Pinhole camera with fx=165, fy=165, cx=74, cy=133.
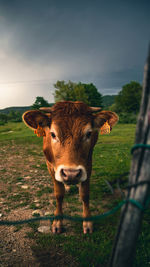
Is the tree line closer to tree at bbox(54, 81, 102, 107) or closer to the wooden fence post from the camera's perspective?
tree at bbox(54, 81, 102, 107)

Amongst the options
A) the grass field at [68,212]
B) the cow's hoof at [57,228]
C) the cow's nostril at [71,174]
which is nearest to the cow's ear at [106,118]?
the grass field at [68,212]

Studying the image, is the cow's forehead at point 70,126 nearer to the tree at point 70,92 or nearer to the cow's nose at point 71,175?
the cow's nose at point 71,175

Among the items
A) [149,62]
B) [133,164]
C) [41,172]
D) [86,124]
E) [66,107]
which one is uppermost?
[149,62]

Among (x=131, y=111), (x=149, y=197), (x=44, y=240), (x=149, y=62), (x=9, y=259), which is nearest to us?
(x=149, y=62)

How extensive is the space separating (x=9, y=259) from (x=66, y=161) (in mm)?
1751

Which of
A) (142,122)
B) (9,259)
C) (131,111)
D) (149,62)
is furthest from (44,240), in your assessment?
(131,111)

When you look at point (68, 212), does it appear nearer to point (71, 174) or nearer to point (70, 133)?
point (71, 174)

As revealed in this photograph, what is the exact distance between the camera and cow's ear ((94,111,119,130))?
343cm

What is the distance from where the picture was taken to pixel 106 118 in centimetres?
354

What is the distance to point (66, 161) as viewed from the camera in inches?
106

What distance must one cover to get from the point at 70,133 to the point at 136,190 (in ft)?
5.78

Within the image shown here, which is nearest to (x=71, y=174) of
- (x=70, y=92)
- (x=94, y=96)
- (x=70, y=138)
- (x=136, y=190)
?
(x=70, y=138)

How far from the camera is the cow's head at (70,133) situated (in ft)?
8.57

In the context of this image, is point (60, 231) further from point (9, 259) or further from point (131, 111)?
point (131, 111)
